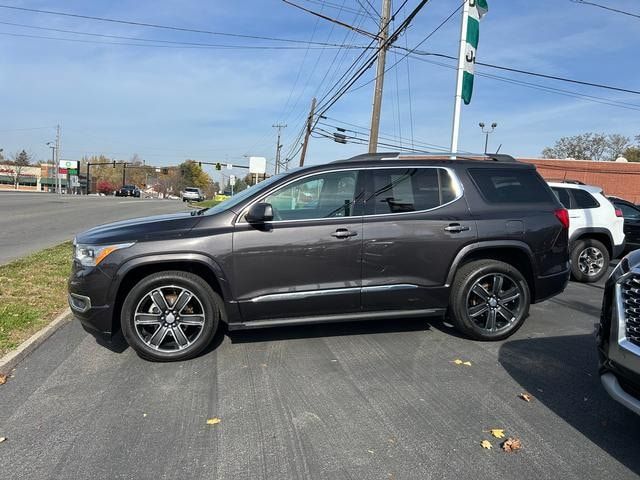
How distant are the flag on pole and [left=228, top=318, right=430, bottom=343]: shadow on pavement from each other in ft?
19.3

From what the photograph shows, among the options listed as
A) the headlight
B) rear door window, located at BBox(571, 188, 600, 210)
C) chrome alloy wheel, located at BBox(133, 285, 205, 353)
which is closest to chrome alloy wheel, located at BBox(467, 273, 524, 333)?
chrome alloy wheel, located at BBox(133, 285, 205, 353)

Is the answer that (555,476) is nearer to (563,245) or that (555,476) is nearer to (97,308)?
(563,245)

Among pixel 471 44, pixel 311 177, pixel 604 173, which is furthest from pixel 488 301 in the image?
pixel 604 173

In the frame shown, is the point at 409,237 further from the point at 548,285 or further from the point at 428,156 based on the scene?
the point at 548,285

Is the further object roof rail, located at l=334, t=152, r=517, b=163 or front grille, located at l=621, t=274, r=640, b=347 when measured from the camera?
roof rail, located at l=334, t=152, r=517, b=163

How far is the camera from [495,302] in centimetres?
507

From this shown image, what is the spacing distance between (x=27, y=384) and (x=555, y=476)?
13.2 feet

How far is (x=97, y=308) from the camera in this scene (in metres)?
4.33

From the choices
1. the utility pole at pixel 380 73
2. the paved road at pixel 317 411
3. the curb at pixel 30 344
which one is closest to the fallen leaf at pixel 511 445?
the paved road at pixel 317 411

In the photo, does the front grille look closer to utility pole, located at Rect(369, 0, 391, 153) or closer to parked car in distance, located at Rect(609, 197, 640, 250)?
parked car in distance, located at Rect(609, 197, 640, 250)

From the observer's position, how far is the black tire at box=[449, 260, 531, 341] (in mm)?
4980

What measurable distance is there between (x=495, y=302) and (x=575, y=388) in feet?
4.14

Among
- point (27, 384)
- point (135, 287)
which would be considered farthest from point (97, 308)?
point (27, 384)

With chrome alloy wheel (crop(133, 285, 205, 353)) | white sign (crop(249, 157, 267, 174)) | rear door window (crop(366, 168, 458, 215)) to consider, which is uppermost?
white sign (crop(249, 157, 267, 174))
